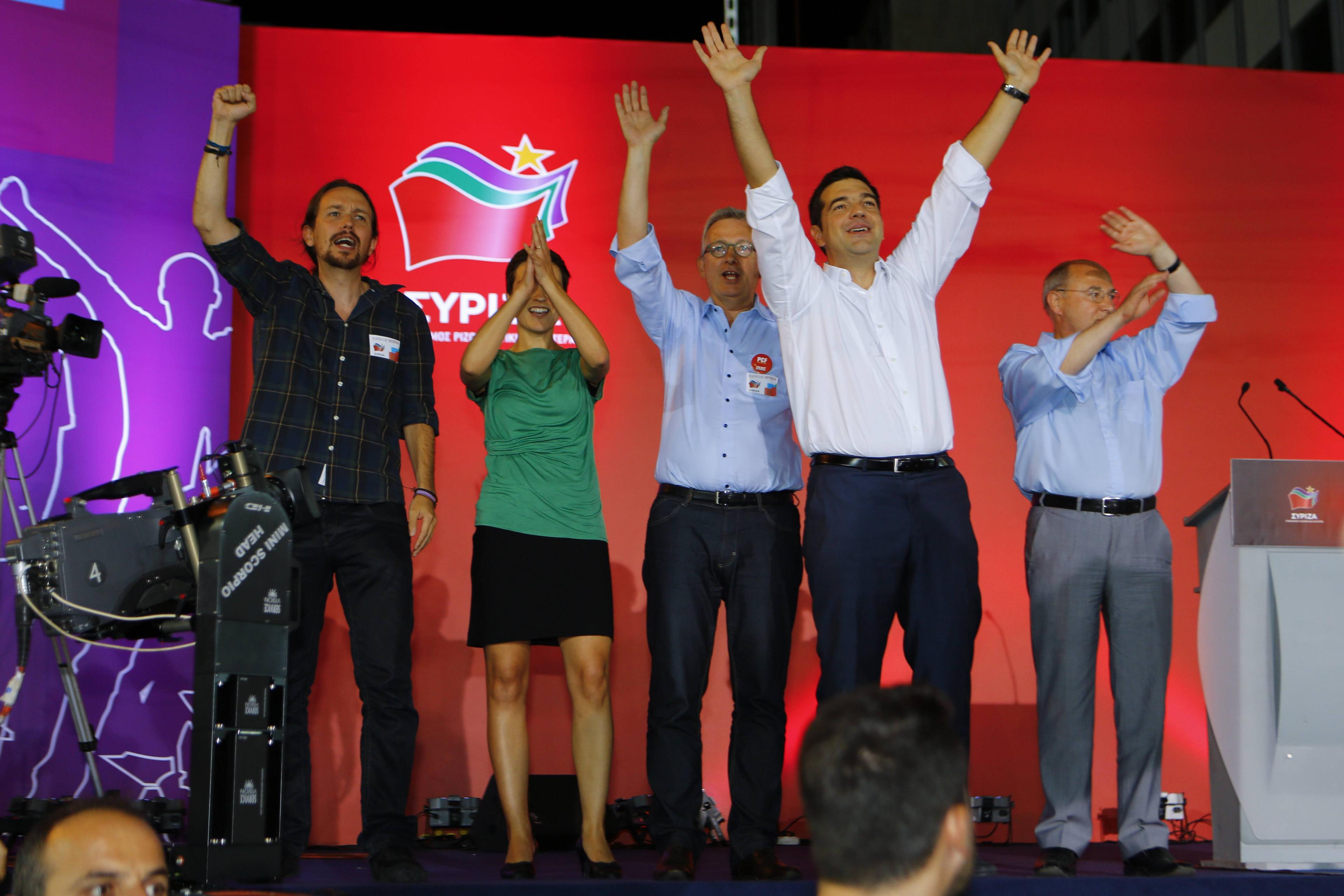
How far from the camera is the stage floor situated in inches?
98.6

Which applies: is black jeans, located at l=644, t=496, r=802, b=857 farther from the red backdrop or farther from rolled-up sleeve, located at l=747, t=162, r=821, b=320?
the red backdrop

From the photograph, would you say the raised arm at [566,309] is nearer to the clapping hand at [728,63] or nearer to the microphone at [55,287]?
the clapping hand at [728,63]

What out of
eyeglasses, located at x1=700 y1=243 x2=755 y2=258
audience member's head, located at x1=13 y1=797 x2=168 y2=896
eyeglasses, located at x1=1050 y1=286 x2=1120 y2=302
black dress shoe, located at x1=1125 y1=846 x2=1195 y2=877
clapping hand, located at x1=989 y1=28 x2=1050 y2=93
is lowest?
black dress shoe, located at x1=1125 y1=846 x2=1195 y2=877

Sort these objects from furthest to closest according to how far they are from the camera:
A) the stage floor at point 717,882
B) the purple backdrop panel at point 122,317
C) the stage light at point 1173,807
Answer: the stage light at point 1173,807, the purple backdrop panel at point 122,317, the stage floor at point 717,882

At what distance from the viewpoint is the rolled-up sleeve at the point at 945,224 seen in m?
2.88

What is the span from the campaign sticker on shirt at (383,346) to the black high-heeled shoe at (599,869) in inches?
53.1

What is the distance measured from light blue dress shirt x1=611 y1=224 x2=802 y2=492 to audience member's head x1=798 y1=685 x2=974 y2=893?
78.2 inches

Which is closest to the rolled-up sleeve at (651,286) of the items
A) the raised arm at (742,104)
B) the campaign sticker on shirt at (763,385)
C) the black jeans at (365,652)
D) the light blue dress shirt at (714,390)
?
the light blue dress shirt at (714,390)

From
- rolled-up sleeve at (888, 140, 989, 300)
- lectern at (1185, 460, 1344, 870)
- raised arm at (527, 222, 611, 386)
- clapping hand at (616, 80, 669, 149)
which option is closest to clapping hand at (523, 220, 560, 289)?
raised arm at (527, 222, 611, 386)

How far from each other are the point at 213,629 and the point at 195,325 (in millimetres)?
2115

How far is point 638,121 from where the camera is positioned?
3.08 m

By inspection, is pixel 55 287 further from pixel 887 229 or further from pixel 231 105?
pixel 887 229

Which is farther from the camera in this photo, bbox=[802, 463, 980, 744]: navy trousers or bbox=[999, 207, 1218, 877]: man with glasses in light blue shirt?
bbox=[999, 207, 1218, 877]: man with glasses in light blue shirt

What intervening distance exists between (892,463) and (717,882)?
984 millimetres
